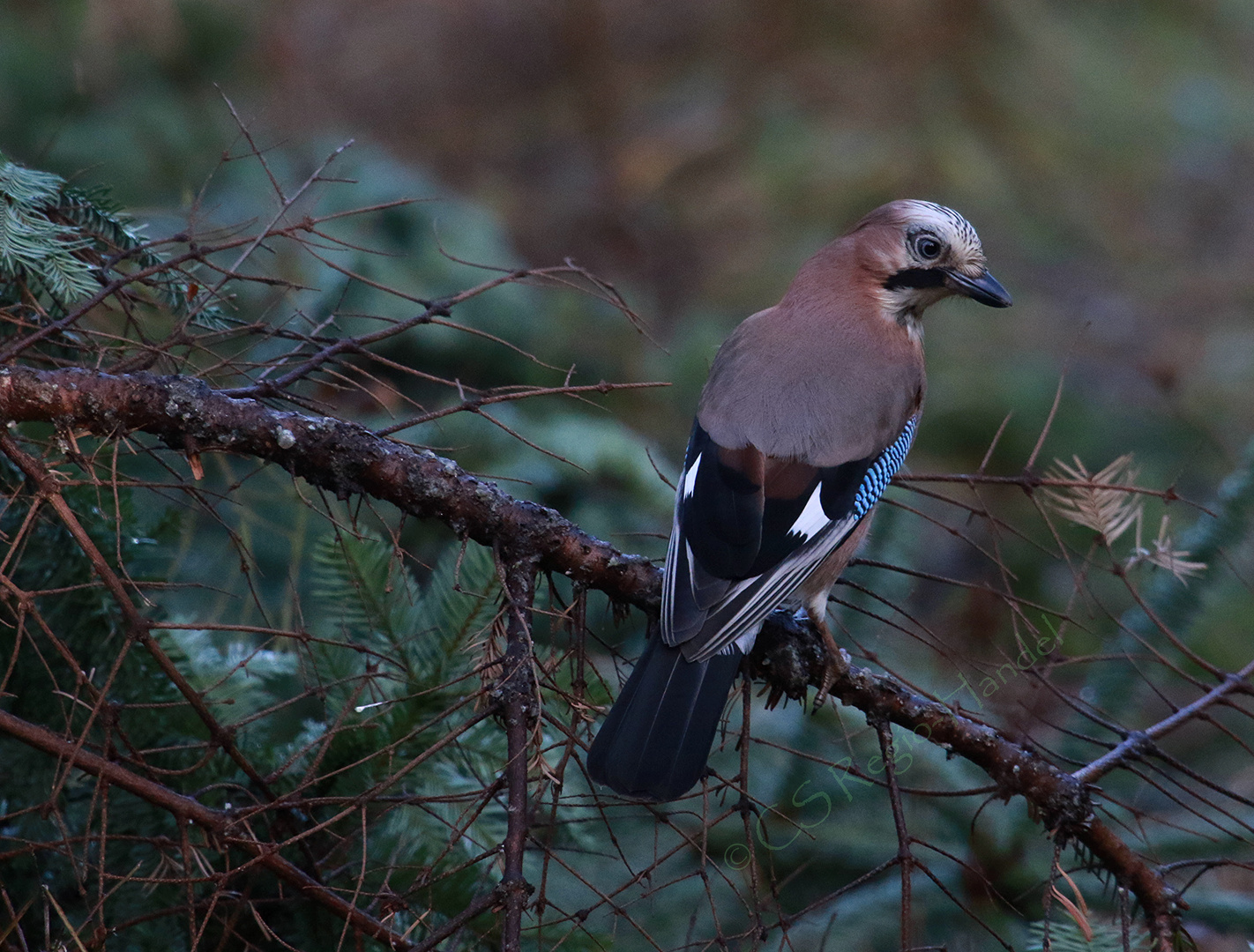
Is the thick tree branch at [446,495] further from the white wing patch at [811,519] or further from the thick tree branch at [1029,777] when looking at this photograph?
the white wing patch at [811,519]

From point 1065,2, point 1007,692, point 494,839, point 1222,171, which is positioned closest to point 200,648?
point 494,839

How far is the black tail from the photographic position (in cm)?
179

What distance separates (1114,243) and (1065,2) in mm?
1823

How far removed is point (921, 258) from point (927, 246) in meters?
0.03

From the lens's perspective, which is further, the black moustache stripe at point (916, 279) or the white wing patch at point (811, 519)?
the black moustache stripe at point (916, 279)

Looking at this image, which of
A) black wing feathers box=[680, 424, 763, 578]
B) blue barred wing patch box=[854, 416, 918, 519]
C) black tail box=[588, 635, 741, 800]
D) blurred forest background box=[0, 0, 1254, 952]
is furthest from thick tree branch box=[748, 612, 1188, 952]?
blurred forest background box=[0, 0, 1254, 952]

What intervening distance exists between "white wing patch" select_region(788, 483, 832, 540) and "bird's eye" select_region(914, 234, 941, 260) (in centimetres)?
68

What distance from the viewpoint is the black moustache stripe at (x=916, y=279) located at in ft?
8.89

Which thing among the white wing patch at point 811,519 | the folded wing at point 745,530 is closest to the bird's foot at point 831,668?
the folded wing at point 745,530

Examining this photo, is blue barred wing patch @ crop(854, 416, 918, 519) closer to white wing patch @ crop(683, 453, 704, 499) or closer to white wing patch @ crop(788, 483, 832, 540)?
white wing patch @ crop(788, 483, 832, 540)

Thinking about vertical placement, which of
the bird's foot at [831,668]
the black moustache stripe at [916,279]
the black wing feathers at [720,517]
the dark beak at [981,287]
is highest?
the dark beak at [981,287]

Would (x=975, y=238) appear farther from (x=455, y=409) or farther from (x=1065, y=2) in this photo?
(x=1065, y=2)

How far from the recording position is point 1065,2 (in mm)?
8633

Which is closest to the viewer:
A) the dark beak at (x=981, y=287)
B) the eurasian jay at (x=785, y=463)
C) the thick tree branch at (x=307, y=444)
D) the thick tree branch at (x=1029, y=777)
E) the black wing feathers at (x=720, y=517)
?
the thick tree branch at (x=307, y=444)
